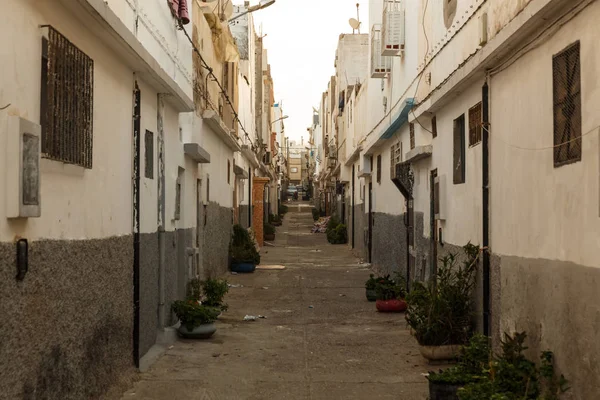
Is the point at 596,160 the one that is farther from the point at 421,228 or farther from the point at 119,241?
the point at 421,228

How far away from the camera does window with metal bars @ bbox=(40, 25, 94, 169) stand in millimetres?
5250

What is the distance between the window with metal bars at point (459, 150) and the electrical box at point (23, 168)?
6.29 metres

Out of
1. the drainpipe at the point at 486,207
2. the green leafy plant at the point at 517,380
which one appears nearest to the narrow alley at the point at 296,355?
the drainpipe at the point at 486,207

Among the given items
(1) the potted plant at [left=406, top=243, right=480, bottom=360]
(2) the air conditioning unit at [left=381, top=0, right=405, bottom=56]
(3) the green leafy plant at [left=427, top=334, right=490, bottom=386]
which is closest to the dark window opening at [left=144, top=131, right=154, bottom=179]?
(1) the potted plant at [left=406, top=243, right=480, bottom=360]

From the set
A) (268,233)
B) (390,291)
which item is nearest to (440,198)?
(390,291)

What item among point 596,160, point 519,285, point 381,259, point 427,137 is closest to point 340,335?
point 427,137

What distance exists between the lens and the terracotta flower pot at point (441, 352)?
8.80m

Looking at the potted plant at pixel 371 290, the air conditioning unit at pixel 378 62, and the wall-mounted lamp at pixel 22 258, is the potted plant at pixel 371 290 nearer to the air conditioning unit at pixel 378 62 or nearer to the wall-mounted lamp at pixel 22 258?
the air conditioning unit at pixel 378 62

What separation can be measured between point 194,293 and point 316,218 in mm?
38237

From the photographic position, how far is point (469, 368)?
23.3ft

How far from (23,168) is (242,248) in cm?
1618

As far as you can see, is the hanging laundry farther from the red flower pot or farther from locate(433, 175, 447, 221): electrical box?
the red flower pot

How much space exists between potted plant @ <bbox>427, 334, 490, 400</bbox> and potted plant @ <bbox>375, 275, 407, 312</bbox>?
225 inches

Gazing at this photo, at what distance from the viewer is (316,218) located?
50.6 metres
